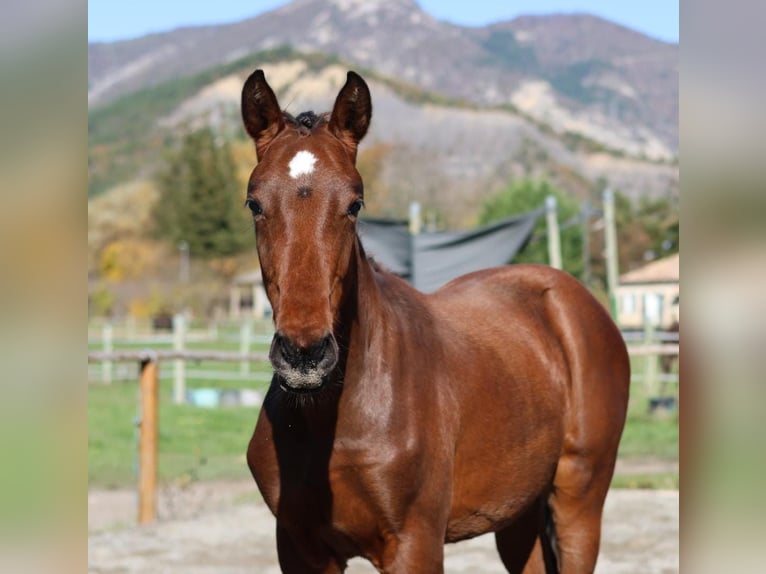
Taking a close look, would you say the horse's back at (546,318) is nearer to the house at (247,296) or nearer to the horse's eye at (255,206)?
the horse's eye at (255,206)

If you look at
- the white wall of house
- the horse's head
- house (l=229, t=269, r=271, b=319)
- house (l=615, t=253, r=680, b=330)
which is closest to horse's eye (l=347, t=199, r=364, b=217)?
the horse's head

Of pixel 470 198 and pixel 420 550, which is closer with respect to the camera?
pixel 420 550

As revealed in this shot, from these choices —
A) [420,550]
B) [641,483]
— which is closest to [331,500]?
[420,550]

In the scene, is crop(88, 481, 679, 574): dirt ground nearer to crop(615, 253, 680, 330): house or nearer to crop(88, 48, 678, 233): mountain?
crop(615, 253, 680, 330): house

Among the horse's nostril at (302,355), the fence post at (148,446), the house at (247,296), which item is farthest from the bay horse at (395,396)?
the house at (247,296)

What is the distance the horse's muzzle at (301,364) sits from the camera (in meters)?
2.37

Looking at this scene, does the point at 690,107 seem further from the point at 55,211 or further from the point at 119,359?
the point at 119,359

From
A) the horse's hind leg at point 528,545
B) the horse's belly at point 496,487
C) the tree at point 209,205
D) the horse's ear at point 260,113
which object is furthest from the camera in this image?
the tree at point 209,205

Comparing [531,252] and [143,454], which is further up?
[531,252]

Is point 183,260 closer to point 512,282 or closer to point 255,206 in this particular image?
point 512,282

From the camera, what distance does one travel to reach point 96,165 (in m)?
124

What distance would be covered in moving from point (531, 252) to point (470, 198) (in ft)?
204

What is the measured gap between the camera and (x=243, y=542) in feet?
22.2

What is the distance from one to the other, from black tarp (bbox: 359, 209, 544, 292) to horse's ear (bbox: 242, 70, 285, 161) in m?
6.44
